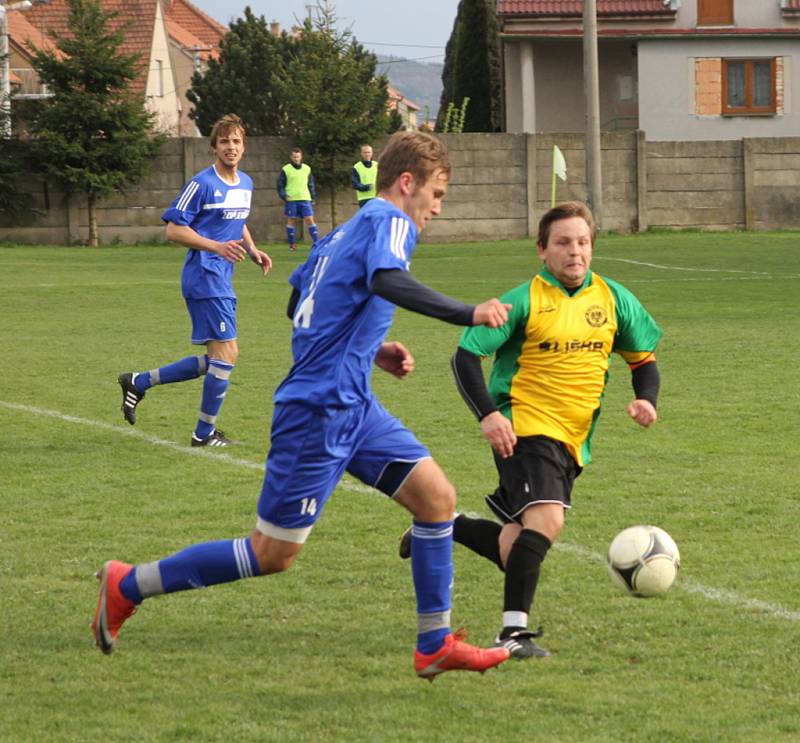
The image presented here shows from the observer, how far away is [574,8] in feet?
125

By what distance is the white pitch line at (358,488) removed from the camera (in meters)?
5.16

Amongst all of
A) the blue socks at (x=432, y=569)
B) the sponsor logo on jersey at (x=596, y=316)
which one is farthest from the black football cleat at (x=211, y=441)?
the blue socks at (x=432, y=569)

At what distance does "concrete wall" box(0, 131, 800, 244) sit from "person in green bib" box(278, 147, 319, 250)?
140 cm

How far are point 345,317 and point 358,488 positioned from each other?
3.18 meters

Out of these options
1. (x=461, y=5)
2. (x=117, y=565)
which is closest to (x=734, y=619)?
(x=117, y=565)

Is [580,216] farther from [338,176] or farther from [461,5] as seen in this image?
[461,5]

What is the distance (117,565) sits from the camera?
4691mm

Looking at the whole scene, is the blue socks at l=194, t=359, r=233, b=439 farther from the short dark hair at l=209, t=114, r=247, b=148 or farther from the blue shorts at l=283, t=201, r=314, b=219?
the blue shorts at l=283, t=201, r=314, b=219

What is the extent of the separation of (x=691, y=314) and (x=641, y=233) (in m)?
14.8

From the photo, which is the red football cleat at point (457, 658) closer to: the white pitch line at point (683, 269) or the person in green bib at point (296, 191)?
the white pitch line at point (683, 269)

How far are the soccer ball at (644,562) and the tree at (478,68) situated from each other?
4227 centimetres

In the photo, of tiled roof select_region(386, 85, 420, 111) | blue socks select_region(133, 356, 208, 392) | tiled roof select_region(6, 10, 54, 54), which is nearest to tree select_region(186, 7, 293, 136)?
tiled roof select_region(386, 85, 420, 111)

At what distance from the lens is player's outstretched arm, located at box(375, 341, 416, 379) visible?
15.7 ft

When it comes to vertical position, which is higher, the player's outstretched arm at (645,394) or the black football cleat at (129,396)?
Answer: the player's outstretched arm at (645,394)
